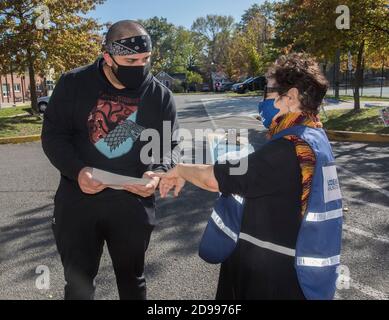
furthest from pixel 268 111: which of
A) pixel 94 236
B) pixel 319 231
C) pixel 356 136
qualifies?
pixel 356 136

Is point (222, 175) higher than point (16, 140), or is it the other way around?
point (222, 175)

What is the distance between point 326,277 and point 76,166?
4.76 feet

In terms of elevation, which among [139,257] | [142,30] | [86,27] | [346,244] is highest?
[86,27]

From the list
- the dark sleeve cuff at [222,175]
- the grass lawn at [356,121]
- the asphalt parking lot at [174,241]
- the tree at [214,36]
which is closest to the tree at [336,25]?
the grass lawn at [356,121]

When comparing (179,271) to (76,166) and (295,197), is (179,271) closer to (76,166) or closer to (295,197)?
(76,166)

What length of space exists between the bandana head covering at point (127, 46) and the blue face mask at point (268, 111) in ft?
2.82

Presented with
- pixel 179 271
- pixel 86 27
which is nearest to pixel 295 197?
pixel 179 271

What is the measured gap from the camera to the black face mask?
99.6 inches

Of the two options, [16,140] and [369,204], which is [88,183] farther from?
[16,140]

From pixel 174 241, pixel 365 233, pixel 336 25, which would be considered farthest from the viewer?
pixel 336 25

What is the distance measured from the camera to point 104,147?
2.49 meters

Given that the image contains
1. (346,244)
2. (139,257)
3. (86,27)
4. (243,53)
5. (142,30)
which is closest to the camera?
(142,30)

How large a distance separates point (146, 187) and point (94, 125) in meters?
0.48

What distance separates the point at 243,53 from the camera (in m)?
52.7
